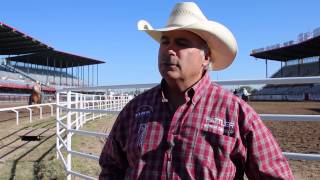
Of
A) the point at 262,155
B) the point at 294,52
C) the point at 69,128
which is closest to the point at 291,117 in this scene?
the point at 262,155

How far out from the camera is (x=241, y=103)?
81.8 inches

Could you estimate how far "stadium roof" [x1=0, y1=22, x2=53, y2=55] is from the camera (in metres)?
41.9

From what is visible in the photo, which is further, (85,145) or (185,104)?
(85,145)

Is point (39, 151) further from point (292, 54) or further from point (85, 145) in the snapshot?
point (292, 54)

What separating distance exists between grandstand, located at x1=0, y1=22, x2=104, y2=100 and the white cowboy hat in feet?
130

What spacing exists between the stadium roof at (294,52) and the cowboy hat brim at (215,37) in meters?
56.4

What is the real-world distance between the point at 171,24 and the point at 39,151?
6511mm

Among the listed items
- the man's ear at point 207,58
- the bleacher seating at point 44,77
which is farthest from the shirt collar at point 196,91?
the bleacher seating at point 44,77

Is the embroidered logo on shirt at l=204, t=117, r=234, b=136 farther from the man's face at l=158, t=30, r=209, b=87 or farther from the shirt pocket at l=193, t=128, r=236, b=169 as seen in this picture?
the man's face at l=158, t=30, r=209, b=87

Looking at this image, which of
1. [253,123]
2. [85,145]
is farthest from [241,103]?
[85,145]

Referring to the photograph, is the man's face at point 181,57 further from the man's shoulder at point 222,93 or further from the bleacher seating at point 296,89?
the bleacher seating at point 296,89

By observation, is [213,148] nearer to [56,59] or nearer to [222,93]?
[222,93]

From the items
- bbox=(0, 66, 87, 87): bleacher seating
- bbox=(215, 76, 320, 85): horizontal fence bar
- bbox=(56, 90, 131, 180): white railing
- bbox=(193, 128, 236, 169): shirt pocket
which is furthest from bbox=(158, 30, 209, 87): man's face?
bbox=(0, 66, 87, 87): bleacher seating

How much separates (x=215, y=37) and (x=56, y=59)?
63.7m
